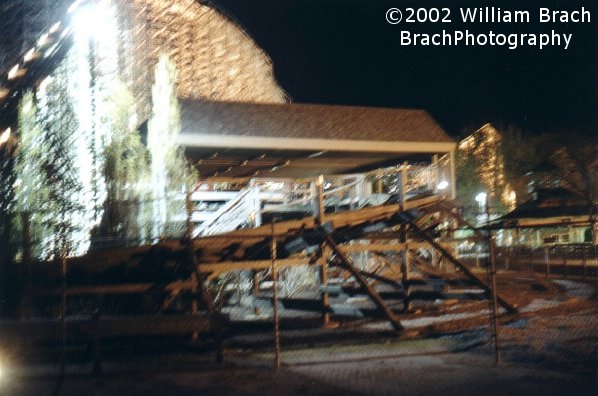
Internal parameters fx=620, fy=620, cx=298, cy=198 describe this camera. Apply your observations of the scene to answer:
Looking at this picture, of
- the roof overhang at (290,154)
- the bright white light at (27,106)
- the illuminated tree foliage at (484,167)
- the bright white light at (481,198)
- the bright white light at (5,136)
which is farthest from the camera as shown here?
the illuminated tree foliage at (484,167)

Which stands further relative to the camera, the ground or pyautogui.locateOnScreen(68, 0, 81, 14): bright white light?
pyautogui.locateOnScreen(68, 0, 81, 14): bright white light

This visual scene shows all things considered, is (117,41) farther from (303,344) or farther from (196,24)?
(303,344)

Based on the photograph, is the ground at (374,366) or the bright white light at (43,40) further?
the bright white light at (43,40)

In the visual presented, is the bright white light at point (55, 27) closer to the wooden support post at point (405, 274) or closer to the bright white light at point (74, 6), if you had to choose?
the bright white light at point (74, 6)

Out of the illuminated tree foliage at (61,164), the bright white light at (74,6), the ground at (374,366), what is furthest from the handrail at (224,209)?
the bright white light at (74,6)

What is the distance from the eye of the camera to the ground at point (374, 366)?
7.43m

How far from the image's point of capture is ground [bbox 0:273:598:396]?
743 centimetres

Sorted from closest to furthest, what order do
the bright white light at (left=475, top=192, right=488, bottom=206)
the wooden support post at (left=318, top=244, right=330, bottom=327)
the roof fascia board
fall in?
the wooden support post at (left=318, top=244, right=330, bottom=327) → the roof fascia board → the bright white light at (left=475, top=192, right=488, bottom=206)

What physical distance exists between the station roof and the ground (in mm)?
4462

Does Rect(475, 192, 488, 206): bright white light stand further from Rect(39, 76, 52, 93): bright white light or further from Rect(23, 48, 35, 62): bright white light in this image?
Rect(23, 48, 35, 62): bright white light

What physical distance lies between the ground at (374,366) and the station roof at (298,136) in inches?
176

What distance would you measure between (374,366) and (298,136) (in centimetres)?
693

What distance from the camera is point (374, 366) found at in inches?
334

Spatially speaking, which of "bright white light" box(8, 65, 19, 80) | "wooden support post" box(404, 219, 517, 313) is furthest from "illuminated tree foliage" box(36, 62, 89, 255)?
"wooden support post" box(404, 219, 517, 313)
